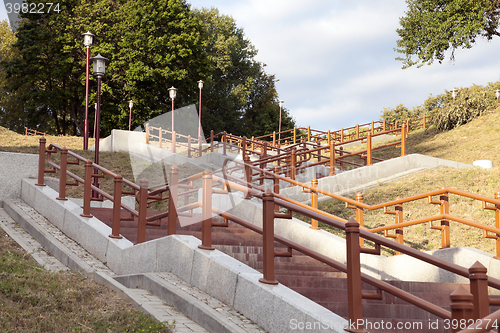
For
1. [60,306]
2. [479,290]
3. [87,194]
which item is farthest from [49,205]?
[479,290]

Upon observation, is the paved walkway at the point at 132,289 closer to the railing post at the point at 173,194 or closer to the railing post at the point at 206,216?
the railing post at the point at 206,216

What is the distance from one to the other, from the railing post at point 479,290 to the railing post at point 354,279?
97 cm

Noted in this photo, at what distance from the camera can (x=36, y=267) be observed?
264 inches

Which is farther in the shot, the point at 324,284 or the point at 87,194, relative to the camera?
the point at 87,194

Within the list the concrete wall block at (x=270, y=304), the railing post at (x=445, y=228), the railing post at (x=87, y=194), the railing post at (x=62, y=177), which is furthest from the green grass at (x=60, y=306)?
the railing post at (x=445, y=228)

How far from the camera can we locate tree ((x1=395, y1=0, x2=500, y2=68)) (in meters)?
26.3

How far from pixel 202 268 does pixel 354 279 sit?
7.68ft

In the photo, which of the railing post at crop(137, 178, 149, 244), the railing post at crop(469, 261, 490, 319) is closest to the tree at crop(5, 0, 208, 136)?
the railing post at crop(137, 178, 149, 244)

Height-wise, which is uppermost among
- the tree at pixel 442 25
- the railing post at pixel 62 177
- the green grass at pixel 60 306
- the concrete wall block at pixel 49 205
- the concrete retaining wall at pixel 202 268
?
the tree at pixel 442 25

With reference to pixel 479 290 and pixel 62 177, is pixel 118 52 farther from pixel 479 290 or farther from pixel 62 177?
pixel 479 290

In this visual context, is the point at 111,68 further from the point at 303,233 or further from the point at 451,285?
the point at 451,285

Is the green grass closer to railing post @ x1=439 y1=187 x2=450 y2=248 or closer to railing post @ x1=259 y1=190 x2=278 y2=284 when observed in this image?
railing post @ x1=259 y1=190 x2=278 y2=284

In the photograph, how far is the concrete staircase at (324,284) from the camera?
5207 millimetres

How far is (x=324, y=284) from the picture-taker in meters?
6.34
